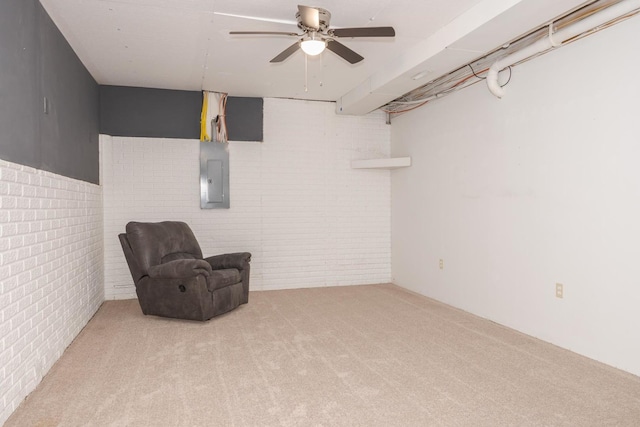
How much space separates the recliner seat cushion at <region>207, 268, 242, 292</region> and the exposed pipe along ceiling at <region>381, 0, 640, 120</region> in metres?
2.75

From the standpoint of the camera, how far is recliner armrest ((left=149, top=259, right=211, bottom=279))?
3.87 m

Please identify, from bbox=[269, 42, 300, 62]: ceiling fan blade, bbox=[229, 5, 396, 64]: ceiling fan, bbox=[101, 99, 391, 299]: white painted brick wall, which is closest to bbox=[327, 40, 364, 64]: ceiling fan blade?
bbox=[229, 5, 396, 64]: ceiling fan

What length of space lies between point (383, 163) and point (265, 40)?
8.30 ft

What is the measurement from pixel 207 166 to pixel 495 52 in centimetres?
355

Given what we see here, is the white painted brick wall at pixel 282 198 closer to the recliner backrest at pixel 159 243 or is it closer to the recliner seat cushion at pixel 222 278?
the recliner backrest at pixel 159 243

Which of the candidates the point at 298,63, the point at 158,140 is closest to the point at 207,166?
the point at 158,140

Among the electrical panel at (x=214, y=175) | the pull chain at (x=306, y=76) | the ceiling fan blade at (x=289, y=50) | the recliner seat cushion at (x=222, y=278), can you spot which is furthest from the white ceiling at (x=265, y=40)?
the recliner seat cushion at (x=222, y=278)

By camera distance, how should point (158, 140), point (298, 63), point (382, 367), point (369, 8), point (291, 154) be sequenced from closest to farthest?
1. point (382, 367)
2. point (369, 8)
3. point (298, 63)
4. point (158, 140)
5. point (291, 154)

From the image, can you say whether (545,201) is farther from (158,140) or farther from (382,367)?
(158,140)

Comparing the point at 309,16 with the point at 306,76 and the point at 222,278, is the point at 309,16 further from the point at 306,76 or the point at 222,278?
the point at 222,278

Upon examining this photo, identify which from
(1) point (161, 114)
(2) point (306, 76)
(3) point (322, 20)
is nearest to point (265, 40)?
(3) point (322, 20)

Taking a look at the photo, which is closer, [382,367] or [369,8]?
[382,367]

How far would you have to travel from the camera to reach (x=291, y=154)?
5.83 meters

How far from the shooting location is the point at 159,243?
14.2ft
